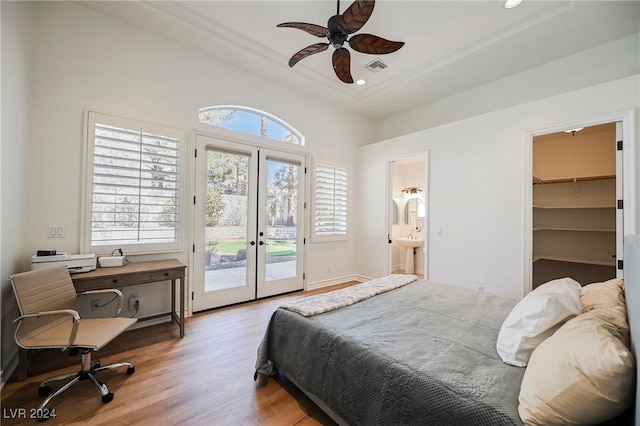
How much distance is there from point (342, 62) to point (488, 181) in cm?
256

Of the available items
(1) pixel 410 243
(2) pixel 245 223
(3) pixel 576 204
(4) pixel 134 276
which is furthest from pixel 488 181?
(4) pixel 134 276

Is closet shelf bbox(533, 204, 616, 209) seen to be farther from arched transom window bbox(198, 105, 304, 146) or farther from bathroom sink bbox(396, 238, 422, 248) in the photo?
arched transom window bbox(198, 105, 304, 146)

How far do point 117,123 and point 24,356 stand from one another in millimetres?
2283

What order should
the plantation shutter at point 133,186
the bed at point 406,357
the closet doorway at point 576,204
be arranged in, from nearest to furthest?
the bed at point 406,357, the plantation shutter at point 133,186, the closet doorway at point 576,204

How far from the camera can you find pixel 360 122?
18.2ft

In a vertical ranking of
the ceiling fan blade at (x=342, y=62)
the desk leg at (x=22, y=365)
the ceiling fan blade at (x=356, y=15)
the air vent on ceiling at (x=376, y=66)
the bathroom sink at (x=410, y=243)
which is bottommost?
the desk leg at (x=22, y=365)

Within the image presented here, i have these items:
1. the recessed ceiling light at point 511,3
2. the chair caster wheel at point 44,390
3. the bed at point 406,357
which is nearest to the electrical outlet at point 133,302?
the chair caster wheel at point 44,390

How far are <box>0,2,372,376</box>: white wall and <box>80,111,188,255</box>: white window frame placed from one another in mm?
62

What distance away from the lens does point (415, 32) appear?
3.06 m

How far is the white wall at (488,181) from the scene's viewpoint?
2.95 meters

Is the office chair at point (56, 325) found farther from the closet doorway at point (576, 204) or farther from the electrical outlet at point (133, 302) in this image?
the closet doorway at point (576, 204)

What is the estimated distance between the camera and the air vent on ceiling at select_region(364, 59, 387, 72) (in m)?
3.61

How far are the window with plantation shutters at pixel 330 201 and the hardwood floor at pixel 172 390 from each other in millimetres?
2431

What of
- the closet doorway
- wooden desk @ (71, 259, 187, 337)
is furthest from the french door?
the closet doorway
